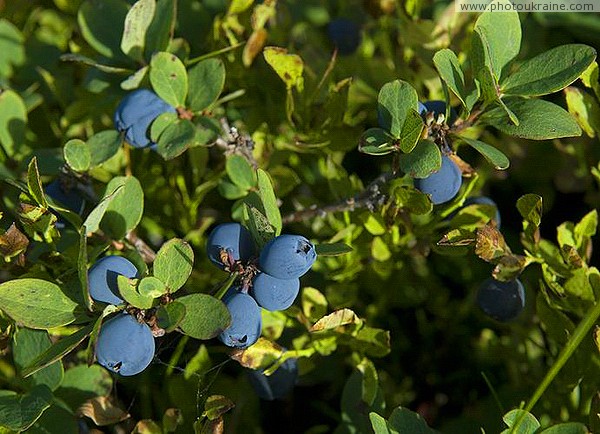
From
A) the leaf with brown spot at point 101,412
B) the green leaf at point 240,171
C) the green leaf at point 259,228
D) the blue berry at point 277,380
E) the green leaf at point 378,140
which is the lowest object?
the blue berry at point 277,380

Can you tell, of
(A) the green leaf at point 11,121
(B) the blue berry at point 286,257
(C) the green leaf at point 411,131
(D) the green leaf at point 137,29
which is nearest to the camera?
(B) the blue berry at point 286,257

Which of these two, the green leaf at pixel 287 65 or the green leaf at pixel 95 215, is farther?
the green leaf at pixel 287 65

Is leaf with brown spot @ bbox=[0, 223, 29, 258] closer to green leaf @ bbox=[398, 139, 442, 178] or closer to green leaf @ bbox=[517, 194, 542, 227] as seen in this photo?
green leaf @ bbox=[398, 139, 442, 178]

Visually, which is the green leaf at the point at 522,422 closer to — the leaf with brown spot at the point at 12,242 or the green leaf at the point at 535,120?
the green leaf at the point at 535,120

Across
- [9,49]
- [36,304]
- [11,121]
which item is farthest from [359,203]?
[9,49]

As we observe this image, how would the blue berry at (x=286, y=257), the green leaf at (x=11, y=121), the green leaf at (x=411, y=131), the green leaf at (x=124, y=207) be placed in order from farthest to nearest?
the green leaf at (x=11, y=121), the green leaf at (x=124, y=207), the green leaf at (x=411, y=131), the blue berry at (x=286, y=257)

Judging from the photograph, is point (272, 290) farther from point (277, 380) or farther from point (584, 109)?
point (584, 109)

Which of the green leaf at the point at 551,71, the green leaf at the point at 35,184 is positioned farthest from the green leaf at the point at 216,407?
the green leaf at the point at 551,71

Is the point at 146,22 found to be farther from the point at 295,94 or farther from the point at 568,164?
the point at 568,164
